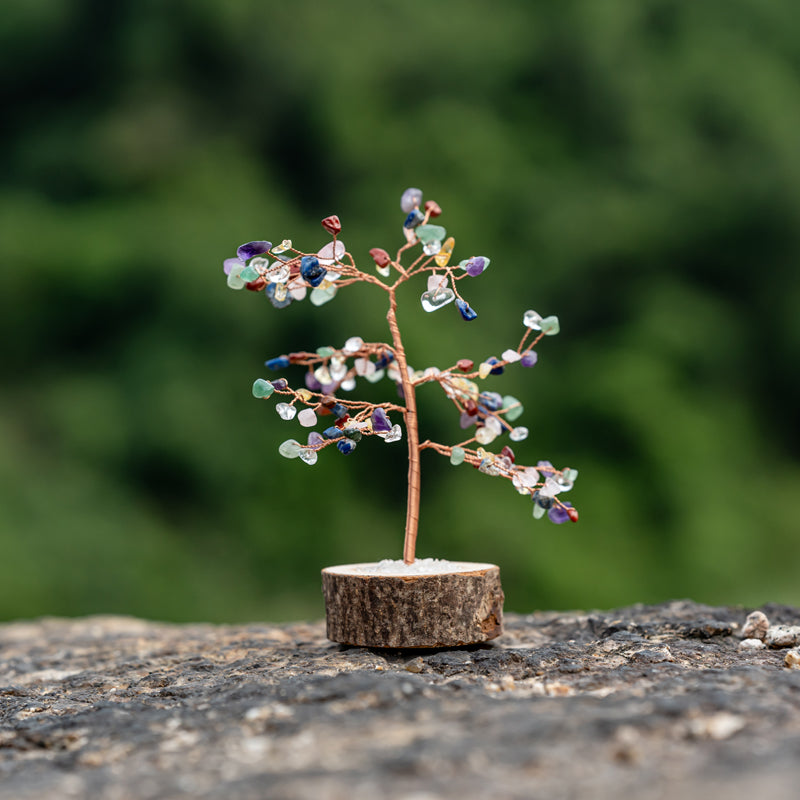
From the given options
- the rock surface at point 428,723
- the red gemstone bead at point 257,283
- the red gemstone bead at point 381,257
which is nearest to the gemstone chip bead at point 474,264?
the red gemstone bead at point 381,257

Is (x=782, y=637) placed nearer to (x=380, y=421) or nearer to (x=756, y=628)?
(x=756, y=628)

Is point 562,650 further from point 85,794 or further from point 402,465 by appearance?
point 402,465

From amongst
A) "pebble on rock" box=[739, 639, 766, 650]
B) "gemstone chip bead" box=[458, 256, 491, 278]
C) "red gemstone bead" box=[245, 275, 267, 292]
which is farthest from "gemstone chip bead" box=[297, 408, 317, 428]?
"pebble on rock" box=[739, 639, 766, 650]

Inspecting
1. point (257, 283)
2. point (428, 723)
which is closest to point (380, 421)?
point (257, 283)

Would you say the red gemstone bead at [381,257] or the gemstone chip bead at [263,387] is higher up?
the red gemstone bead at [381,257]

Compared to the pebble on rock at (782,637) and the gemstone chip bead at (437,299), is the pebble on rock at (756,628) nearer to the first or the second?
the pebble on rock at (782,637)

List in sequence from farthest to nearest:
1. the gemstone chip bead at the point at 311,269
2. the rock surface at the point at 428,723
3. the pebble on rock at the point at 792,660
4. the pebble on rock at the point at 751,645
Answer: the pebble on rock at the point at 751,645, the gemstone chip bead at the point at 311,269, the pebble on rock at the point at 792,660, the rock surface at the point at 428,723
